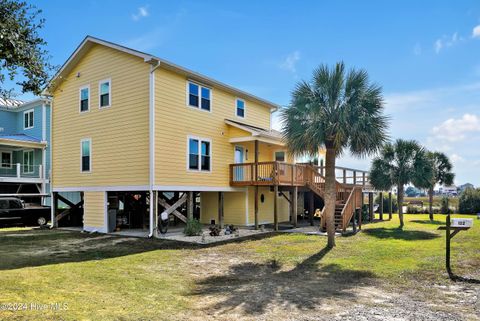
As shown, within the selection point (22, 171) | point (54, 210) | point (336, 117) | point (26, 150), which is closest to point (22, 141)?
point (22, 171)

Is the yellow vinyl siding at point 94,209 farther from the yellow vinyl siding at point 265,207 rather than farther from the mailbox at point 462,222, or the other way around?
the mailbox at point 462,222

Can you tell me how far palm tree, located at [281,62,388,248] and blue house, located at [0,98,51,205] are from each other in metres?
20.4

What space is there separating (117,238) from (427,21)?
48.3 ft

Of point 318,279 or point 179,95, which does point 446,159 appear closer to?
point 179,95

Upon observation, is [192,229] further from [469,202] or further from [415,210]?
[469,202]

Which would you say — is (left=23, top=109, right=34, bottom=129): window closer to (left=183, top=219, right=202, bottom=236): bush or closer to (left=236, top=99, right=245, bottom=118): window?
(left=236, top=99, right=245, bottom=118): window

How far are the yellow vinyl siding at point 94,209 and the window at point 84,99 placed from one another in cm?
428

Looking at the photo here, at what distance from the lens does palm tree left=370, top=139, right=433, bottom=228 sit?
21906 mm

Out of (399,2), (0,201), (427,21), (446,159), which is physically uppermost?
(399,2)

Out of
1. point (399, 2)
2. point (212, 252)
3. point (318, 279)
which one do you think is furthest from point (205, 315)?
point (399, 2)

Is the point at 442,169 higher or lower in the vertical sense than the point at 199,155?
lower

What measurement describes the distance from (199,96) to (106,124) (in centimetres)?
460

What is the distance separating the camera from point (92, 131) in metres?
17.9

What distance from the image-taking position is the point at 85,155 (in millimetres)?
18422
